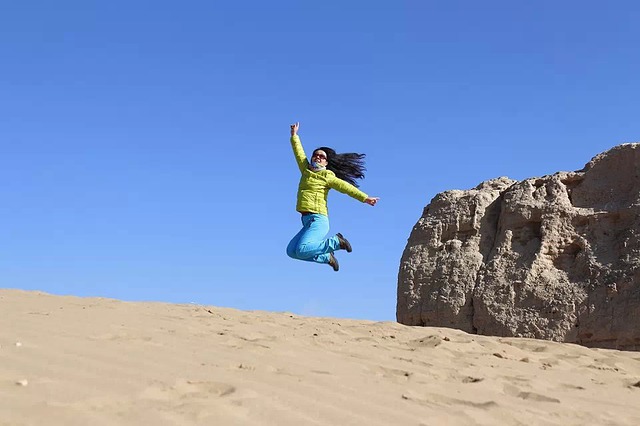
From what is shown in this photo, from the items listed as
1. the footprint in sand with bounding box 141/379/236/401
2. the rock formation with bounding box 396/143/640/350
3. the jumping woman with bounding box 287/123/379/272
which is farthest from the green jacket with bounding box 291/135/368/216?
the footprint in sand with bounding box 141/379/236/401

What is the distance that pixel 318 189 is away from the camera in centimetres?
805

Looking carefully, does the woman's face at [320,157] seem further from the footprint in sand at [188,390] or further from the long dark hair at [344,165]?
the footprint in sand at [188,390]

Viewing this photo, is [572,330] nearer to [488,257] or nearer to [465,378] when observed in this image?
[488,257]

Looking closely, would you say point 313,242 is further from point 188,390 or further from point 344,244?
point 188,390

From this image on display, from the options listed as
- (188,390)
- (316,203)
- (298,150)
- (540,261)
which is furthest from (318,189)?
(188,390)

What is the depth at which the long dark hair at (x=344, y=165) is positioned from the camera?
8.70m

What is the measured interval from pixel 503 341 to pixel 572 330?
160 centimetres

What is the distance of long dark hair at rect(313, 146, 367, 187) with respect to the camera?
870 centimetres

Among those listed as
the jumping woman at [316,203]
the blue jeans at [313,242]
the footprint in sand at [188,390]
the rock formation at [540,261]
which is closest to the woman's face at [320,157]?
the jumping woman at [316,203]

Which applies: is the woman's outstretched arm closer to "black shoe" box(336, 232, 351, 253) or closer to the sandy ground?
"black shoe" box(336, 232, 351, 253)

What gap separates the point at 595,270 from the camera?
8.61 metres

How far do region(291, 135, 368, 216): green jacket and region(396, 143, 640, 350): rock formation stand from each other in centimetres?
247

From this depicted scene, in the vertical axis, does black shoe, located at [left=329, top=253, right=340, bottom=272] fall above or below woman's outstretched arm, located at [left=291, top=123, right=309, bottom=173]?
below

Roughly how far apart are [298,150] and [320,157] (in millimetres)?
294
